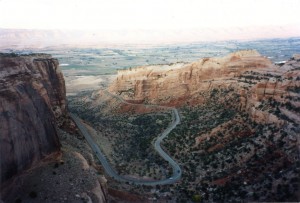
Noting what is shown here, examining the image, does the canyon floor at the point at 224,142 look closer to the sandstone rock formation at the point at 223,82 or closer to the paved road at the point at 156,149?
the sandstone rock formation at the point at 223,82

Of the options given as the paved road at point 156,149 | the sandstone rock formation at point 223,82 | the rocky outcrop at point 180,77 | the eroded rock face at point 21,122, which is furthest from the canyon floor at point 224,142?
the eroded rock face at point 21,122

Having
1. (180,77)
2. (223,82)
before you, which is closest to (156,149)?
(223,82)

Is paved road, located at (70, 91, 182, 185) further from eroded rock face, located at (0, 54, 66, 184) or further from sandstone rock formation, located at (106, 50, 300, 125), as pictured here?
sandstone rock formation, located at (106, 50, 300, 125)

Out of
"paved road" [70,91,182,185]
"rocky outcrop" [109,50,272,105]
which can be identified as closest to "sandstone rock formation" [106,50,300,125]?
"rocky outcrop" [109,50,272,105]

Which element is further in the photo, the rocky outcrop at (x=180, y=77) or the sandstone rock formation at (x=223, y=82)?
the rocky outcrop at (x=180, y=77)

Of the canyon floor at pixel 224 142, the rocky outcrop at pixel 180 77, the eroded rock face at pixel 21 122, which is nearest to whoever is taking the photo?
the eroded rock face at pixel 21 122
